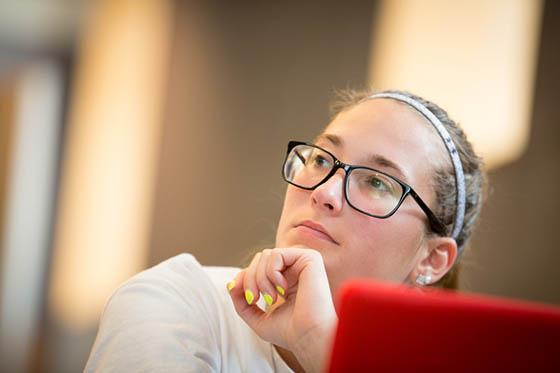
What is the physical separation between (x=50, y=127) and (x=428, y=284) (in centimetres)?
379

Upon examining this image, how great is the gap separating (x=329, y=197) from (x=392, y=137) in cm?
20

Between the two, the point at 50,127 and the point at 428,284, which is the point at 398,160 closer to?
the point at 428,284

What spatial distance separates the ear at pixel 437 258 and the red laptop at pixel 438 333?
0.82 metres

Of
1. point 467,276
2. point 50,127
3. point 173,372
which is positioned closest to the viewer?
point 173,372

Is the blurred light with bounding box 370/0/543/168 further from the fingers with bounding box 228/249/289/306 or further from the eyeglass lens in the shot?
the fingers with bounding box 228/249/289/306

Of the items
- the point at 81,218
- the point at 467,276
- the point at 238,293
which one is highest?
the point at 238,293

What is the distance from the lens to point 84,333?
4.02m

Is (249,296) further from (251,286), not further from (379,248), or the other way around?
(379,248)

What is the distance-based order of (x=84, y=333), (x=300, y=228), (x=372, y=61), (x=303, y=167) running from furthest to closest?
(x=84, y=333)
(x=372, y=61)
(x=303, y=167)
(x=300, y=228)

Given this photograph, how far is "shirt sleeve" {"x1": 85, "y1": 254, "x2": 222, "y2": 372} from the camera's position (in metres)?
0.91

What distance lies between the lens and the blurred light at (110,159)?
3850mm

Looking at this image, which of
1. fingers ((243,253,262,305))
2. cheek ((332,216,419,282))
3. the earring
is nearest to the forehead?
cheek ((332,216,419,282))

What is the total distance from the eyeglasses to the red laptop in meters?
0.65

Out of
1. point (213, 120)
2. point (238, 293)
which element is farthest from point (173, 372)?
point (213, 120)
